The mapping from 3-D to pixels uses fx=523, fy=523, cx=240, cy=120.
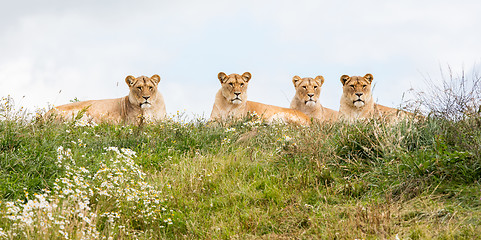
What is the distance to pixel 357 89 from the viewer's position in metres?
12.8

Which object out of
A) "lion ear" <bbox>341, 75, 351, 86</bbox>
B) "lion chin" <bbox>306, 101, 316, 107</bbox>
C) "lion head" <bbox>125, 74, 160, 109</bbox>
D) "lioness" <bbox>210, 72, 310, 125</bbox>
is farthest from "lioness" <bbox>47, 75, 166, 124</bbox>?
"lion ear" <bbox>341, 75, 351, 86</bbox>

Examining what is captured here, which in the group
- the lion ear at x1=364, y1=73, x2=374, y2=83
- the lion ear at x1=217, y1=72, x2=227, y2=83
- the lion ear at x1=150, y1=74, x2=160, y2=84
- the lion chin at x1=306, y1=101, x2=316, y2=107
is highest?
the lion ear at x1=364, y1=73, x2=374, y2=83

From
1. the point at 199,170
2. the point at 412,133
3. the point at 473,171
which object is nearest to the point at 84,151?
the point at 199,170

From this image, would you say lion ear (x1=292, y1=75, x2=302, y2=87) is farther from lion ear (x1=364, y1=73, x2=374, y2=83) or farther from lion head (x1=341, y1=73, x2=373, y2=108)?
lion ear (x1=364, y1=73, x2=374, y2=83)

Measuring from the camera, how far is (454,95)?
326 inches

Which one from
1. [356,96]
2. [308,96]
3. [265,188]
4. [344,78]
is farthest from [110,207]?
[308,96]

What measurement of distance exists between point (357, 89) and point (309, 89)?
64.6 inches

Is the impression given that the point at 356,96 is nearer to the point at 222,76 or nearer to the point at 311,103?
the point at 311,103

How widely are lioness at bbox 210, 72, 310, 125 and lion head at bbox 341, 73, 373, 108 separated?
3.92 ft

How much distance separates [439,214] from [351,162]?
1542 millimetres

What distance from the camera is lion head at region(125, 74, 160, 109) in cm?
1331

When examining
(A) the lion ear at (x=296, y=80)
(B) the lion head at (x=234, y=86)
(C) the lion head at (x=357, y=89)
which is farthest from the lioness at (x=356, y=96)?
(B) the lion head at (x=234, y=86)

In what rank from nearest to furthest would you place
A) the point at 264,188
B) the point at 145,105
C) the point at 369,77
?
the point at 264,188 < the point at 369,77 < the point at 145,105

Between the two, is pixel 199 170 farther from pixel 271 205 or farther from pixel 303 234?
pixel 303 234
